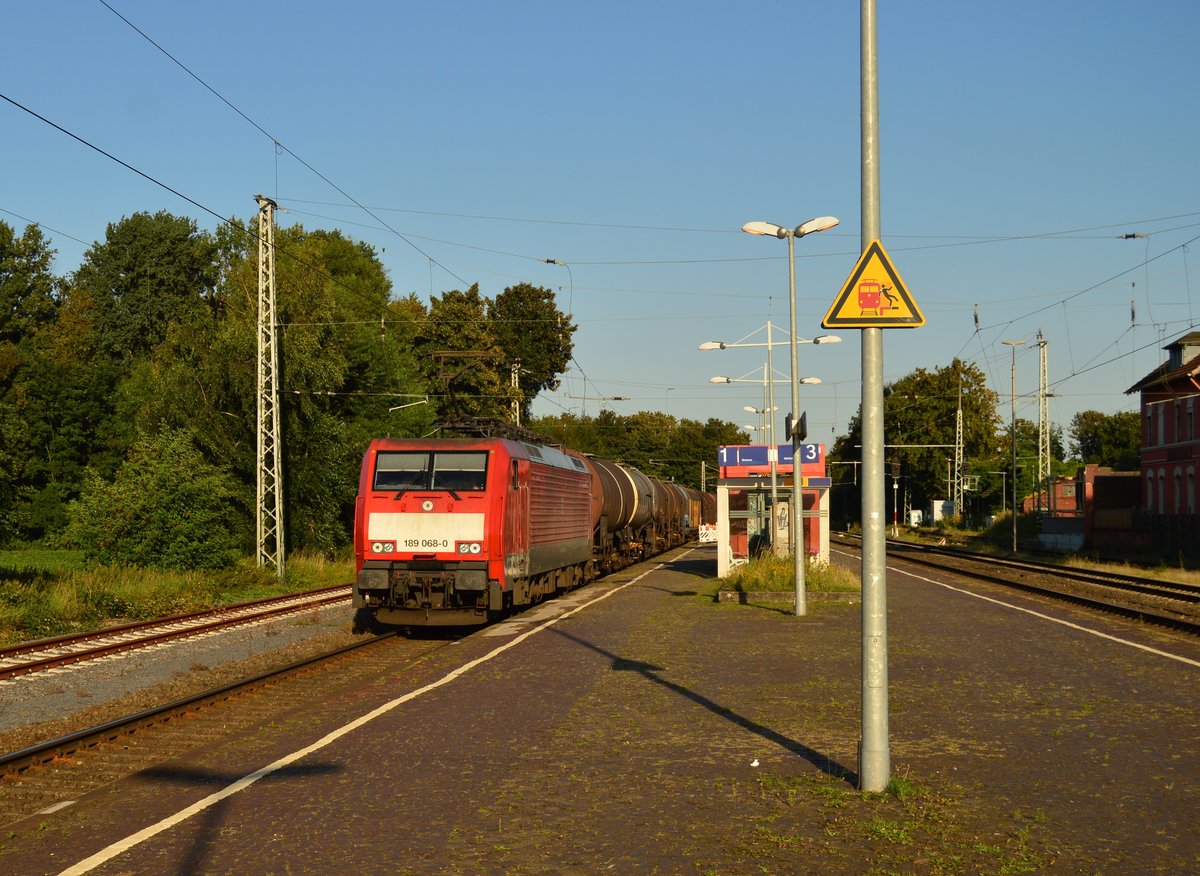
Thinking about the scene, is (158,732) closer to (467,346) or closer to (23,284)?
(467,346)

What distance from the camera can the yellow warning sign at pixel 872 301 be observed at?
830 centimetres

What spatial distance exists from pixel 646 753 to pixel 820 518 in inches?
813

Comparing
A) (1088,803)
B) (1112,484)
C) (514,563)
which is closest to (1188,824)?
(1088,803)

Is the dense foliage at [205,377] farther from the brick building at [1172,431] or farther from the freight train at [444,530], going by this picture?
the brick building at [1172,431]

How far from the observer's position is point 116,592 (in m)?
24.0

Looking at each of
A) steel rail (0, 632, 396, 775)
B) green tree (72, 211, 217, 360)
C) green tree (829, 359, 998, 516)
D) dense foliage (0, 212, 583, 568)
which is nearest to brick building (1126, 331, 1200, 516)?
dense foliage (0, 212, 583, 568)

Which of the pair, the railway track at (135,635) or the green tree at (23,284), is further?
the green tree at (23,284)

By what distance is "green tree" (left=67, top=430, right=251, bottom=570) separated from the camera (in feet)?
90.7

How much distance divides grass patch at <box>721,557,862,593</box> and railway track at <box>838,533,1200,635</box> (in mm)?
5028

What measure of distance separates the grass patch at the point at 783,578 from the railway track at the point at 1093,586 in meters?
5.03

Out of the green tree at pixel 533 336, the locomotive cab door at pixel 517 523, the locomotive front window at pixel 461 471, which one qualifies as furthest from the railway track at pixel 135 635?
the green tree at pixel 533 336

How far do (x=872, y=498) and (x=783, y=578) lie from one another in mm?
17457

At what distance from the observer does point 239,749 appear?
985 cm

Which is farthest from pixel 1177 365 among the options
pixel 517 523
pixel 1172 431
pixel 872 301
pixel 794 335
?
pixel 872 301
